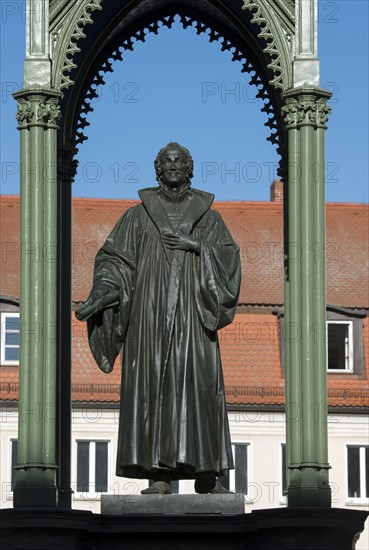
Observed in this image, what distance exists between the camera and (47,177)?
24.7 m

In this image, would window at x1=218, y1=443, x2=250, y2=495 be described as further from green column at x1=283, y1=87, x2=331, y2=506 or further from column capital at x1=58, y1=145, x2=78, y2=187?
green column at x1=283, y1=87, x2=331, y2=506

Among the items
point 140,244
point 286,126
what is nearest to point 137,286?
point 140,244

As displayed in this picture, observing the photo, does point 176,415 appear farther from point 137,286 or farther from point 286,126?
point 286,126

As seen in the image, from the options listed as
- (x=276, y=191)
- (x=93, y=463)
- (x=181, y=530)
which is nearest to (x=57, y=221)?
(x=181, y=530)

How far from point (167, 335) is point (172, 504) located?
192 centimetres

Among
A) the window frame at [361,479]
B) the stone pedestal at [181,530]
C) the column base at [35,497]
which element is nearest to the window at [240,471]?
the window frame at [361,479]

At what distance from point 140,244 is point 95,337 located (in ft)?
3.88

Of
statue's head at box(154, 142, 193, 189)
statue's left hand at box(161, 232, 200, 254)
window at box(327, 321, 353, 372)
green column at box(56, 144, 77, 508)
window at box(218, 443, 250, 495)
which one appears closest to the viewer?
statue's left hand at box(161, 232, 200, 254)

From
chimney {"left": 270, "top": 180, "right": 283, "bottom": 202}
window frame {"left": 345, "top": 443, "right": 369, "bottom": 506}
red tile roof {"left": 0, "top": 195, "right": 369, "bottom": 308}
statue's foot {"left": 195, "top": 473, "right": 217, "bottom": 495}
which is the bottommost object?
window frame {"left": 345, "top": 443, "right": 369, "bottom": 506}

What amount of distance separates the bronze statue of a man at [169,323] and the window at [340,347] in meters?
35.8

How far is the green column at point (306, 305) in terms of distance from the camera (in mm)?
24094

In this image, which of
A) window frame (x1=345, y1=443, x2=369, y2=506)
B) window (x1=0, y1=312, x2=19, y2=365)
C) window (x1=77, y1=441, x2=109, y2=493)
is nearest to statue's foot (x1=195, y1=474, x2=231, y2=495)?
window (x1=77, y1=441, x2=109, y2=493)

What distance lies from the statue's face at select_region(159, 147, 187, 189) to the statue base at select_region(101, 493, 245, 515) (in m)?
3.61

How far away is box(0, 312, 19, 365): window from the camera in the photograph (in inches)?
2399
